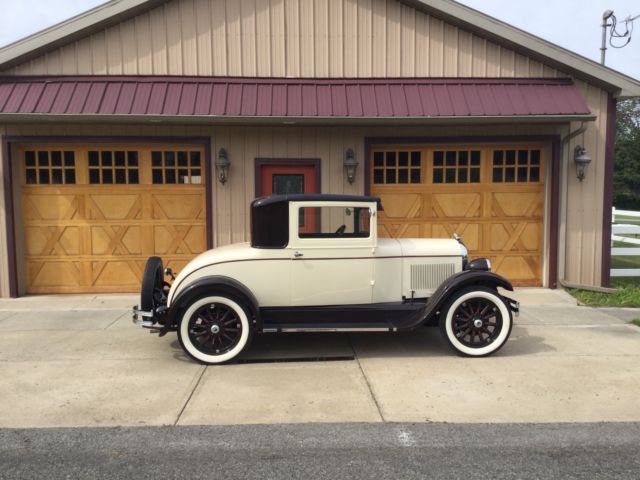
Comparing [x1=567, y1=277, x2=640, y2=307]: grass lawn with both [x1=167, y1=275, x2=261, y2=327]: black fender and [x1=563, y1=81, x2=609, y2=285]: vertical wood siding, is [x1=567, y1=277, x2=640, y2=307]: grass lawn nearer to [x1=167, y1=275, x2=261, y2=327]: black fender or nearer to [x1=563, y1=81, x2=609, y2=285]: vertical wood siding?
[x1=563, y1=81, x2=609, y2=285]: vertical wood siding

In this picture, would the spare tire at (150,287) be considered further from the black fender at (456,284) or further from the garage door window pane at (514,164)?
the garage door window pane at (514,164)

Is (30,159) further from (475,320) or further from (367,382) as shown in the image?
(475,320)

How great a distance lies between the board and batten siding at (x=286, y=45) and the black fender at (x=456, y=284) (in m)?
4.37

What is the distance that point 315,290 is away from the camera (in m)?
5.49

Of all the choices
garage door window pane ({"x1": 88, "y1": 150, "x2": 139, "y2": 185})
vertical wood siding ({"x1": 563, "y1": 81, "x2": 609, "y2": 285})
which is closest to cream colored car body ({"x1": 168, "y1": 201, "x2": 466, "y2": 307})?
garage door window pane ({"x1": 88, "y1": 150, "x2": 139, "y2": 185})

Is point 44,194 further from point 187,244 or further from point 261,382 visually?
point 261,382

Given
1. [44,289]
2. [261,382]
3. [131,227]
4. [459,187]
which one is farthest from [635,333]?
[44,289]

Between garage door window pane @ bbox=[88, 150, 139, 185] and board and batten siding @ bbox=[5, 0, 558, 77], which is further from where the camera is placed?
garage door window pane @ bbox=[88, 150, 139, 185]

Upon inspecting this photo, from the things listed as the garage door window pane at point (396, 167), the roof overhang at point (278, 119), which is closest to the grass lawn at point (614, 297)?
the roof overhang at point (278, 119)

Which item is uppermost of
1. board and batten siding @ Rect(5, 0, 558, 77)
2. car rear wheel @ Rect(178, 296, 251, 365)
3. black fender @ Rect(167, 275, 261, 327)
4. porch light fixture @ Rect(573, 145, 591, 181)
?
board and batten siding @ Rect(5, 0, 558, 77)

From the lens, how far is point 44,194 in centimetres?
852

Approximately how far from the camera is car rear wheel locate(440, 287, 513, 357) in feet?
17.9

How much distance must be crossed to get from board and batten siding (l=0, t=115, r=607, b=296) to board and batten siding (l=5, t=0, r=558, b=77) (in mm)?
891

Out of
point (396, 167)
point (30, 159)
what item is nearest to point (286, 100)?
point (396, 167)
